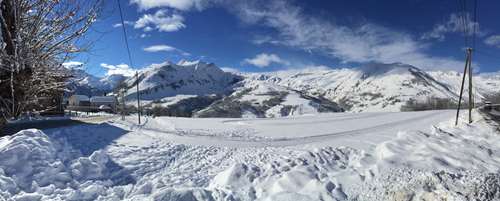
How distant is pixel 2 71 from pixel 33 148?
17.6ft

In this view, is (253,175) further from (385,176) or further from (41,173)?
(41,173)

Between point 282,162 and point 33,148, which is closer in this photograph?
Answer: point 33,148

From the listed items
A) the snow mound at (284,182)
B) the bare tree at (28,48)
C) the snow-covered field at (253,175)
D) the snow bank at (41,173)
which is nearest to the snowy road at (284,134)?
the snow-covered field at (253,175)

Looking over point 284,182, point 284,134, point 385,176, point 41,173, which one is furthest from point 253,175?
point 284,134

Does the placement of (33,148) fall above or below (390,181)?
above

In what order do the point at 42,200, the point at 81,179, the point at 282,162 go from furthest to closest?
the point at 282,162
the point at 81,179
the point at 42,200

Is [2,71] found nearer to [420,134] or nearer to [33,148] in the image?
[33,148]

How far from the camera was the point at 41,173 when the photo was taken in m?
8.23

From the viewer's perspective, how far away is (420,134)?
14305mm

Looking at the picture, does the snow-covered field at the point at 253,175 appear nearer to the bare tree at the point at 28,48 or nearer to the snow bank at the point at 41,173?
the snow bank at the point at 41,173

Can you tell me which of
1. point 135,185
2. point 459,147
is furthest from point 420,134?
point 135,185

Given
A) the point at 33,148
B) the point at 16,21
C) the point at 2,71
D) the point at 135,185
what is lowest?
the point at 135,185

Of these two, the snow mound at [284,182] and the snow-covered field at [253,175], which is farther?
the snow mound at [284,182]

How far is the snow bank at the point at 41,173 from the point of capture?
745cm
